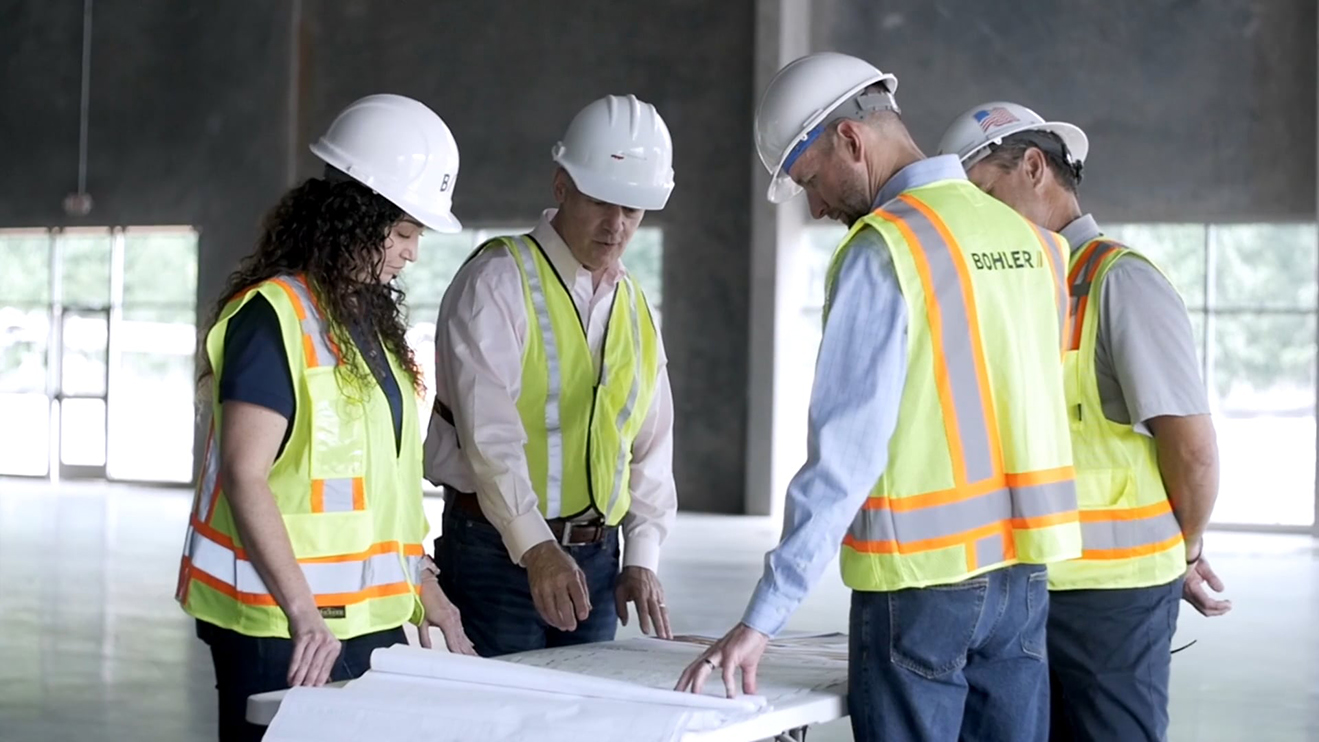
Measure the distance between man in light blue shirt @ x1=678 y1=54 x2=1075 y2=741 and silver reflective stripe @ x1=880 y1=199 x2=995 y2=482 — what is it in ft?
0.18

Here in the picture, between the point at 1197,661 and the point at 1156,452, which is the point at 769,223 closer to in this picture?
the point at 1197,661

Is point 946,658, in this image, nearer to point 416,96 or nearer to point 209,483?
point 209,483

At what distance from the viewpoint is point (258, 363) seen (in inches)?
96.1

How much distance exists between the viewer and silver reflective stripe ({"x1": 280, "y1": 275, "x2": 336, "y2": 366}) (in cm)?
252

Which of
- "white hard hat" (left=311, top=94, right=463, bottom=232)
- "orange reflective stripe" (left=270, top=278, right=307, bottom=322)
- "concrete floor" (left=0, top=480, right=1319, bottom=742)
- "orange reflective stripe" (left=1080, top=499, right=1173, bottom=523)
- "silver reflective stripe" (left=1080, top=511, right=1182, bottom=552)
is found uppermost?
"white hard hat" (left=311, top=94, right=463, bottom=232)

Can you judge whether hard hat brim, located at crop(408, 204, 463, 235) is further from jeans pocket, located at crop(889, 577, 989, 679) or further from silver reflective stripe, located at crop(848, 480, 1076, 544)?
jeans pocket, located at crop(889, 577, 989, 679)

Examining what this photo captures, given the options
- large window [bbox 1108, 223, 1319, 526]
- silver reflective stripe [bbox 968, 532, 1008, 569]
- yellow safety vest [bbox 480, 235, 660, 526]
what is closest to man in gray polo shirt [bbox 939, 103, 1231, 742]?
silver reflective stripe [bbox 968, 532, 1008, 569]

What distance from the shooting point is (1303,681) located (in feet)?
23.5

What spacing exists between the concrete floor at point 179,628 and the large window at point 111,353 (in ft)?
14.2

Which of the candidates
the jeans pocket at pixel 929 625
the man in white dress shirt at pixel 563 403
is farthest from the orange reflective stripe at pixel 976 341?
the man in white dress shirt at pixel 563 403

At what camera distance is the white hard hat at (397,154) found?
8.82ft

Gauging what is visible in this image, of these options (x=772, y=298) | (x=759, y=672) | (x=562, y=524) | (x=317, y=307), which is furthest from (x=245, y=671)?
(x=772, y=298)

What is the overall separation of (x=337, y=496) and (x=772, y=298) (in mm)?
13226

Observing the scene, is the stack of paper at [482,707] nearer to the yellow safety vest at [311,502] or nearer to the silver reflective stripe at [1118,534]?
the yellow safety vest at [311,502]
